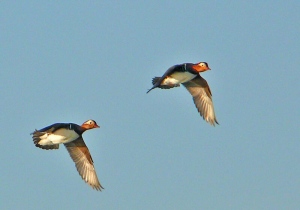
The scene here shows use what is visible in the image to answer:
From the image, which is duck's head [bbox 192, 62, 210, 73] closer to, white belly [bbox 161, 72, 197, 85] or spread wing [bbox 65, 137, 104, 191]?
white belly [bbox 161, 72, 197, 85]

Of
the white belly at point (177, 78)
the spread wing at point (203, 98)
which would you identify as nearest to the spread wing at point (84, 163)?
the white belly at point (177, 78)

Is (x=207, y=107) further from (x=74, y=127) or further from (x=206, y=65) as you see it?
(x=74, y=127)

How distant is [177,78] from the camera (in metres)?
40.1

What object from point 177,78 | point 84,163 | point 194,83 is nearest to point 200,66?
point 177,78

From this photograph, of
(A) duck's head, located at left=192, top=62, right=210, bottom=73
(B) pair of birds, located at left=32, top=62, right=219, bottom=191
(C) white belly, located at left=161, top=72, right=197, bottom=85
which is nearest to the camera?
(B) pair of birds, located at left=32, top=62, right=219, bottom=191

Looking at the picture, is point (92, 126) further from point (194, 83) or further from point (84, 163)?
point (194, 83)

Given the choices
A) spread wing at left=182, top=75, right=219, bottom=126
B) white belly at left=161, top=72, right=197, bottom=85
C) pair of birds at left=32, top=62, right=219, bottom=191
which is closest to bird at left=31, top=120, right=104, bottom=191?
pair of birds at left=32, top=62, right=219, bottom=191

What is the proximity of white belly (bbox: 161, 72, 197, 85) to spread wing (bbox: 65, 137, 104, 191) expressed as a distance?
494 centimetres

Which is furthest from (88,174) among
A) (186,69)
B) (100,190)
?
(186,69)

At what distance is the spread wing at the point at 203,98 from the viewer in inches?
1682

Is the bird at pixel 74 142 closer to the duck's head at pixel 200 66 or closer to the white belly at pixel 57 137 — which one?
the white belly at pixel 57 137

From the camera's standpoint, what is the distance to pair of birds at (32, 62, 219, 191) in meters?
38.8

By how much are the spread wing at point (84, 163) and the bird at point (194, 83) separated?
15.1ft

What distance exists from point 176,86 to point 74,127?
16.8ft
